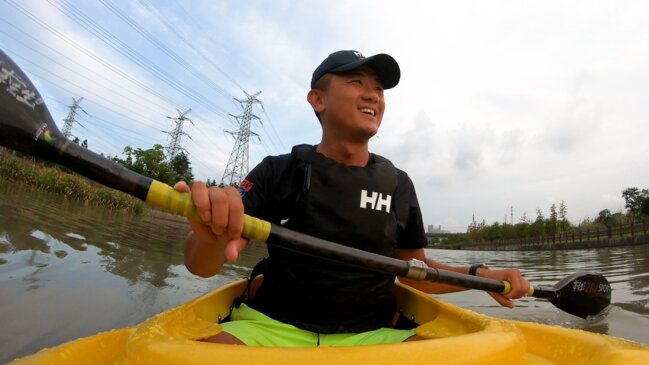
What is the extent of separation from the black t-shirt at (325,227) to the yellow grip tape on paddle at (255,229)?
0.51m

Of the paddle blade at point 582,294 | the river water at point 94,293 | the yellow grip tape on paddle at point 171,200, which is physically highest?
the yellow grip tape on paddle at point 171,200

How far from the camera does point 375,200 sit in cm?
196

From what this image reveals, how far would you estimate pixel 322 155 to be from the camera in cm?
202

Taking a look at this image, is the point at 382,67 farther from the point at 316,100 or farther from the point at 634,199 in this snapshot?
the point at 634,199

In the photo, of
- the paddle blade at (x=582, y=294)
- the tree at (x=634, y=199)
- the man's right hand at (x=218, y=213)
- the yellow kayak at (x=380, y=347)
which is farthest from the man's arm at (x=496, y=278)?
the tree at (x=634, y=199)

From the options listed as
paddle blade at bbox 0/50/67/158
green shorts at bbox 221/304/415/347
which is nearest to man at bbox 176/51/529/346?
green shorts at bbox 221/304/415/347

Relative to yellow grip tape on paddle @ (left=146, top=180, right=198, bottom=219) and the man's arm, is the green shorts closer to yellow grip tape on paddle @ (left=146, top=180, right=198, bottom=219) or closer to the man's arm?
the man's arm

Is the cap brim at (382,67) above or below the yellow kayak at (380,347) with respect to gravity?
above

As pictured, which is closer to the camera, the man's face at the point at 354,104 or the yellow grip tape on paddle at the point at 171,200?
the yellow grip tape on paddle at the point at 171,200

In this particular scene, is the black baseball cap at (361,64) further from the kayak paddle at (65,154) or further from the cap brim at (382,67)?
the kayak paddle at (65,154)

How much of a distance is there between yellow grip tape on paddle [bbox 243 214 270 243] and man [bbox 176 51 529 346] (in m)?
0.12

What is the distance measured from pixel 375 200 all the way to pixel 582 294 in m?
1.84

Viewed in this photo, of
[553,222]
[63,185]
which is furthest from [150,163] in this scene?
[553,222]

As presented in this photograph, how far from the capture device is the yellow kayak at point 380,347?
3.18ft
